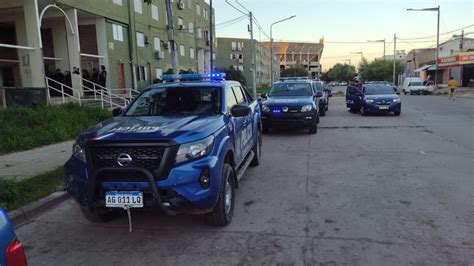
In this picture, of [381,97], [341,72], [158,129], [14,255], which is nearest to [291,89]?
[381,97]

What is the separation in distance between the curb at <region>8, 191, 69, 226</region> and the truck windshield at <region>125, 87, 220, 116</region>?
67.7 inches

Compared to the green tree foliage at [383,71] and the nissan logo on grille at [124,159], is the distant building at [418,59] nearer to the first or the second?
the green tree foliage at [383,71]

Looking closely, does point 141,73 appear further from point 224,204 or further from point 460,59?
point 460,59

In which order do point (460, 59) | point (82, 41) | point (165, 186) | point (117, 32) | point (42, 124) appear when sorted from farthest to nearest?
point (460, 59) < point (117, 32) < point (82, 41) < point (42, 124) < point (165, 186)

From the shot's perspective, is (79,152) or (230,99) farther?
(230,99)

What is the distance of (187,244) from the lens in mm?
4414

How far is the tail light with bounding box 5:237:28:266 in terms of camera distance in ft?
6.36

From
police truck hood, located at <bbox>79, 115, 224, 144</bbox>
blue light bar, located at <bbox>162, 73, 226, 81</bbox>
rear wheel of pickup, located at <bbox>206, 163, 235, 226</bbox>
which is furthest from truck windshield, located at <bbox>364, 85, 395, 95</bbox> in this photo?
rear wheel of pickup, located at <bbox>206, 163, 235, 226</bbox>

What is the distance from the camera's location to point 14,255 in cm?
198

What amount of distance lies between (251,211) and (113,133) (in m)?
2.17

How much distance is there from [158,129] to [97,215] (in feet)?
4.61

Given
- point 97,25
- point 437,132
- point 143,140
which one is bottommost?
point 437,132

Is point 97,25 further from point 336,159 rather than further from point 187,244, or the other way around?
point 187,244

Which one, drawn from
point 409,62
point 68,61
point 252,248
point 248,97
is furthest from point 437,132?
point 409,62
